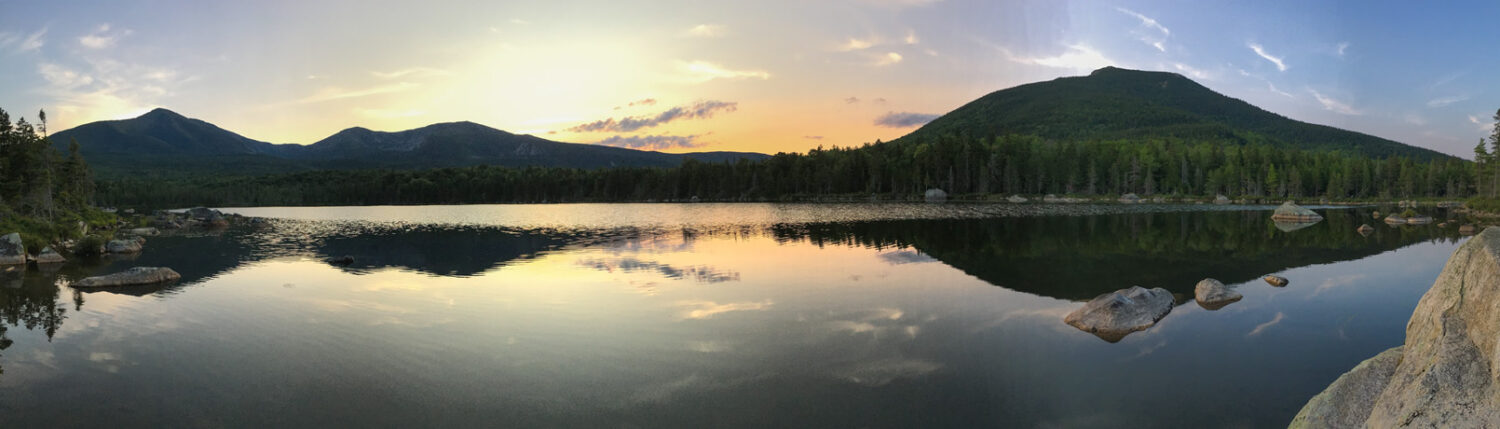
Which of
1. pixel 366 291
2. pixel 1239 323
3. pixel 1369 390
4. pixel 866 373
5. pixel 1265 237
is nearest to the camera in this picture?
pixel 1369 390

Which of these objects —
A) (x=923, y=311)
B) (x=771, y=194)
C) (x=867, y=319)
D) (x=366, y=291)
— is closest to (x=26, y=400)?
(x=366, y=291)

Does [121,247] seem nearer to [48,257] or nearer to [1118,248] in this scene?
[48,257]

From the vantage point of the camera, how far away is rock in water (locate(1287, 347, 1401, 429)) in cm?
745

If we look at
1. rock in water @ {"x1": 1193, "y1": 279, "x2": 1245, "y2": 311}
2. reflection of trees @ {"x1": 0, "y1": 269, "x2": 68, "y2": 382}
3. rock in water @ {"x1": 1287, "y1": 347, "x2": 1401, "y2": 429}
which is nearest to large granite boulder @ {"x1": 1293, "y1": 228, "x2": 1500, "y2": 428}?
rock in water @ {"x1": 1287, "y1": 347, "x2": 1401, "y2": 429}

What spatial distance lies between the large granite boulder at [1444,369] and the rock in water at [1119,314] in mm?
6798

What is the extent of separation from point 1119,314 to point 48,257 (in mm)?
Result: 50784

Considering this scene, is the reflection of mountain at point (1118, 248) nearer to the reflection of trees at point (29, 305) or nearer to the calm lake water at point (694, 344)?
the calm lake water at point (694, 344)

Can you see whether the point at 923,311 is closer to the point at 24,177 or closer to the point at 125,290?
the point at 125,290

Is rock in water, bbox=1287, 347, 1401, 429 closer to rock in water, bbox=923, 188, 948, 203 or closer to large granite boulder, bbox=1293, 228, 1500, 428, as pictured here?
large granite boulder, bbox=1293, 228, 1500, 428

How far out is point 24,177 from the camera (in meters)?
49.6

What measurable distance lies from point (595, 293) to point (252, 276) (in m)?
17.4

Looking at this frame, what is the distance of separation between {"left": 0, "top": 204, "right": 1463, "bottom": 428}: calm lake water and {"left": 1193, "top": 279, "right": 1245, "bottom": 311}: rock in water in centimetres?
39

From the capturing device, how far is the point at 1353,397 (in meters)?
7.58

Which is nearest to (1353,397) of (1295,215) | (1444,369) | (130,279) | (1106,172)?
(1444,369)
